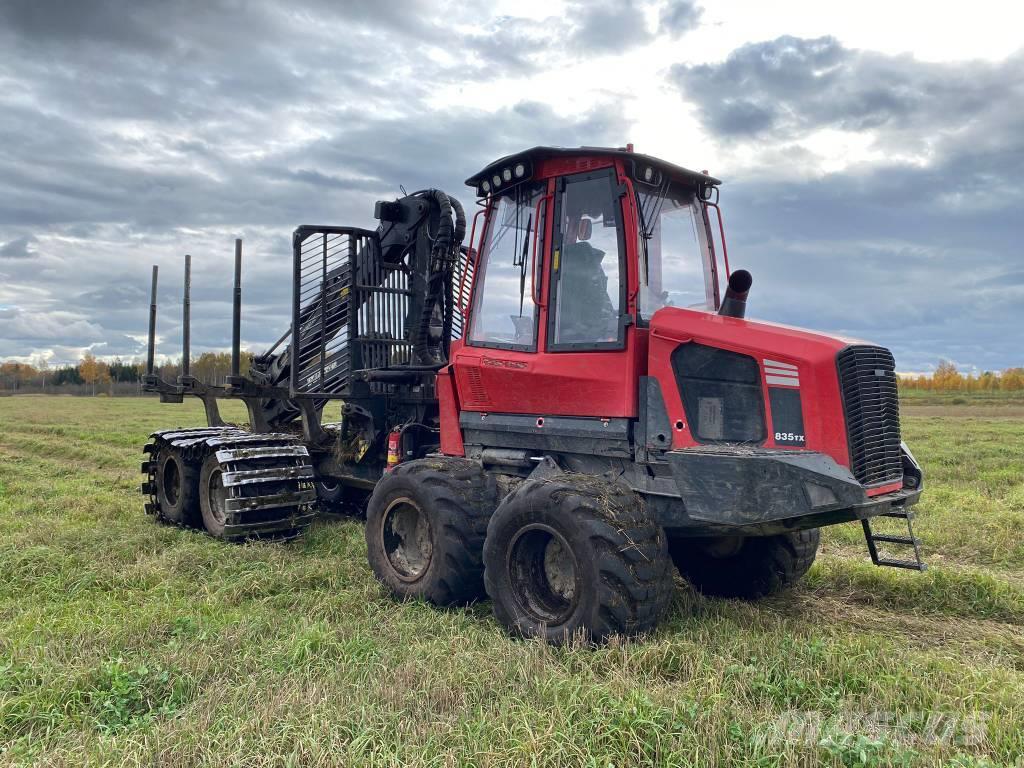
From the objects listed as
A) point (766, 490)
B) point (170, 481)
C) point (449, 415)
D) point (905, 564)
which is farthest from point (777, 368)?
point (170, 481)

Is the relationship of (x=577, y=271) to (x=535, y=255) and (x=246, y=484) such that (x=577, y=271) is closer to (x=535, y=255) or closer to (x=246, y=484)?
(x=535, y=255)

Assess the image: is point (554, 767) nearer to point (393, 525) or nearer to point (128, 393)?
point (393, 525)

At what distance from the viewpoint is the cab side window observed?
607cm

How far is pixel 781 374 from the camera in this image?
Answer: 17.7ft

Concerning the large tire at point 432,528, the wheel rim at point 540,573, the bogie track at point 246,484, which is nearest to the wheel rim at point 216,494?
the bogie track at point 246,484

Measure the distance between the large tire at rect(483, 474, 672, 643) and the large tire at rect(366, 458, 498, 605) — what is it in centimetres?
39

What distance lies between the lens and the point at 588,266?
627 cm

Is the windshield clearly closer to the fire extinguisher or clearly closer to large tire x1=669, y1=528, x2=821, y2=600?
large tire x1=669, y1=528, x2=821, y2=600

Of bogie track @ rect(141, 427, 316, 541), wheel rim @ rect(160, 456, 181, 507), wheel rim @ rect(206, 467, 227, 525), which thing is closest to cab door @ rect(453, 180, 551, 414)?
bogie track @ rect(141, 427, 316, 541)

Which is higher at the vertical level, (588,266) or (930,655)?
(588,266)

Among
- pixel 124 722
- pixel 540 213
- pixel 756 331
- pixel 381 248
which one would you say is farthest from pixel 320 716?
pixel 381 248

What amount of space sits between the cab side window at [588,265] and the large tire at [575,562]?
A: 114 cm

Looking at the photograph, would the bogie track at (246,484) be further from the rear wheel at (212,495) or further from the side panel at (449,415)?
the side panel at (449,415)

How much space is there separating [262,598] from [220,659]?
176cm
